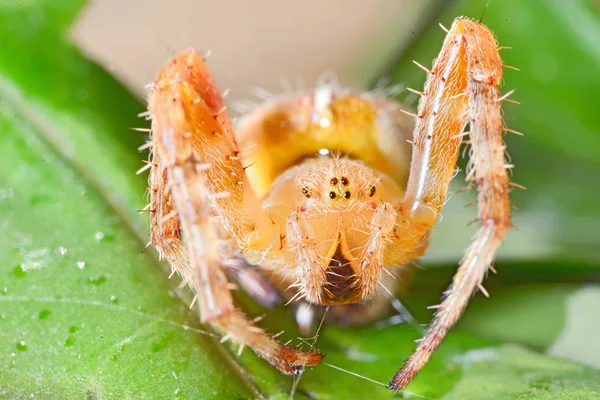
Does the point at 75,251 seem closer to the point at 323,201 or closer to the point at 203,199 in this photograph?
the point at 203,199

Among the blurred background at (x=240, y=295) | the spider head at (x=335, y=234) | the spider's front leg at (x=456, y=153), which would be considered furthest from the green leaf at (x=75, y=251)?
the spider's front leg at (x=456, y=153)

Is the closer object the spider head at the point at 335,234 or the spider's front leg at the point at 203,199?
the spider's front leg at the point at 203,199

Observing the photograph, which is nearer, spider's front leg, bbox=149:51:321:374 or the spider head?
spider's front leg, bbox=149:51:321:374

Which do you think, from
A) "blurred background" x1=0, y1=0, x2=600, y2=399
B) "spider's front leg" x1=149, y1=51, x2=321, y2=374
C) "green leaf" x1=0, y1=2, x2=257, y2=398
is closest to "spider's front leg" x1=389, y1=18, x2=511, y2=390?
"blurred background" x1=0, y1=0, x2=600, y2=399

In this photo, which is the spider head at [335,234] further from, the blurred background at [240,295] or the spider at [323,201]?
the blurred background at [240,295]

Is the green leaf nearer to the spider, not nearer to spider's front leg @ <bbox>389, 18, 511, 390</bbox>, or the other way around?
the spider

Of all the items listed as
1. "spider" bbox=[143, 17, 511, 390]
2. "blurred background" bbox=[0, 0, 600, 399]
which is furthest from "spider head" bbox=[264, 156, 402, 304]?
"blurred background" bbox=[0, 0, 600, 399]

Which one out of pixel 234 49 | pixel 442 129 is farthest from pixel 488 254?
pixel 234 49
